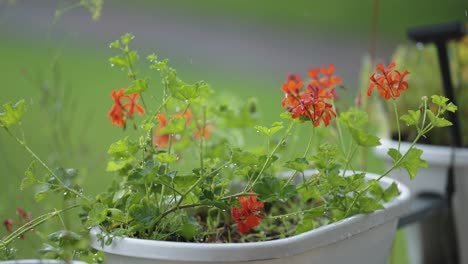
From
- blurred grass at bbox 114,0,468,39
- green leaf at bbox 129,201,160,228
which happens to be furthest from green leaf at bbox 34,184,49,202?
blurred grass at bbox 114,0,468,39

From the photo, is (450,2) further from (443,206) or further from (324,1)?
(443,206)

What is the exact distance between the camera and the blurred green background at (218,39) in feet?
14.8

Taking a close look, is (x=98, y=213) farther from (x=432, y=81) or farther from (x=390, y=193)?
(x=432, y=81)

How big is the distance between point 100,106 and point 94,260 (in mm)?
2607

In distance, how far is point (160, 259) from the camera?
882 mm

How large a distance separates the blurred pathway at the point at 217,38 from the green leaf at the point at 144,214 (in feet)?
13.8

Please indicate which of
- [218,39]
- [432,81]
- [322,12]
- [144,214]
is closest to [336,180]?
[144,214]

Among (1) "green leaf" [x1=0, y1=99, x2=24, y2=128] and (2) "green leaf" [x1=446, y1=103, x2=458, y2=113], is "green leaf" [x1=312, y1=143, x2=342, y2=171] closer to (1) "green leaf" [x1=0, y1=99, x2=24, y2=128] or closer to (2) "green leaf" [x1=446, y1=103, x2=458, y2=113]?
(2) "green leaf" [x1=446, y1=103, x2=458, y2=113]

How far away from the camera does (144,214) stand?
0.98 meters

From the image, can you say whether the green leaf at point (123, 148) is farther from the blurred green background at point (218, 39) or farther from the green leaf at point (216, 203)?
the blurred green background at point (218, 39)

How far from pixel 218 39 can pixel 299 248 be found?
5.92 meters

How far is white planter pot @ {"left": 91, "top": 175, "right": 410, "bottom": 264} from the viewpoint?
868 mm

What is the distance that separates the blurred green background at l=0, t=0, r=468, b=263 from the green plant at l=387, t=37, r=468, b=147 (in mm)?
1275

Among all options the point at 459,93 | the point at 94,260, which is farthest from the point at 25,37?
the point at 94,260
